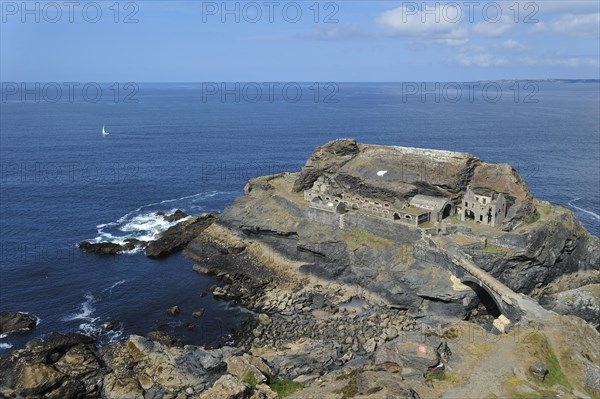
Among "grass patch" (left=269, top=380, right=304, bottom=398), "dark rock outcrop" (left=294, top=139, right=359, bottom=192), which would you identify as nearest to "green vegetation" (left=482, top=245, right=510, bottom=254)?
"grass patch" (left=269, top=380, right=304, bottom=398)

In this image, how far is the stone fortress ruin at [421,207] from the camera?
65875 millimetres

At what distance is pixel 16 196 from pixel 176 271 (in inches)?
1949

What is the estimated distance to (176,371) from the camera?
1821 inches

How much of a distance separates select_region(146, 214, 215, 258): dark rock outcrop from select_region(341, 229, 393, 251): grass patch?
2599 centimetres

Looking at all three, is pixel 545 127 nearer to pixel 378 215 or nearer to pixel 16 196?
pixel 378 215

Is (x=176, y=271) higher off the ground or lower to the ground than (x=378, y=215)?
lower

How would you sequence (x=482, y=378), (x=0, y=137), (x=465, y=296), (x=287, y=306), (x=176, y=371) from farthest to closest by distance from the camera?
(x=0, y=137) < (x=287, y=306) < (x=465, y=296) < (x=176, y=371) < (x=482, y=378)

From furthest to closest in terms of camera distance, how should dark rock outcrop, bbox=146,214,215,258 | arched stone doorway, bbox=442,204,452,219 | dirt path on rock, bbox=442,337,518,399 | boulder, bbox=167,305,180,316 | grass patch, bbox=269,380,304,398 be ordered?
dark rock outcrop, bbox=146,214,215,258
arched stone doorway, bbox=442,204,452,219
boulder, bbox=167,305,180,316
grass patch, bbox=269,380,304,398
dirt path on rock, bbox=442,337,518,399

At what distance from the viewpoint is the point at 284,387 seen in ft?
145

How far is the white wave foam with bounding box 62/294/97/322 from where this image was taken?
58484 mm

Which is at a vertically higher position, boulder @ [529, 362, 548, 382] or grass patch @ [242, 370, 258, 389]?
boulder @ [529, 362, 548, 382]

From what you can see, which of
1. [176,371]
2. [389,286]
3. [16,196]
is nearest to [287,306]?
[389,286]

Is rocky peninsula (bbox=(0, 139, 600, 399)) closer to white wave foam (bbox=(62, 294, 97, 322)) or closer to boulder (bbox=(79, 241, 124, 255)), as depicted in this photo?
boulder (bbox=(79, 241, 124, 255))

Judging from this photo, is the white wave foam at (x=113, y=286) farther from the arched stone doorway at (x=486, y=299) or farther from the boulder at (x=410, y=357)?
the arched stone doorway at (x=486, y=299)
